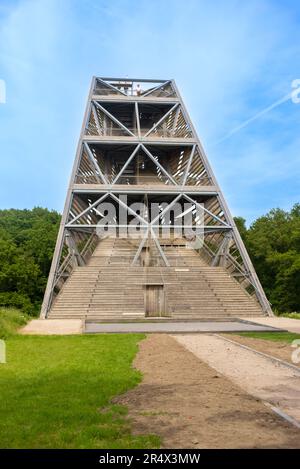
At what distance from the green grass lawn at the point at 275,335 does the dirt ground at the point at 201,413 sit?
589 centimetres

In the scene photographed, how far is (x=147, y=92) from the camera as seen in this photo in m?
41.7

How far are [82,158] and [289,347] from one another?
993 inches

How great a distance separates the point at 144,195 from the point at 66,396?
26.7m

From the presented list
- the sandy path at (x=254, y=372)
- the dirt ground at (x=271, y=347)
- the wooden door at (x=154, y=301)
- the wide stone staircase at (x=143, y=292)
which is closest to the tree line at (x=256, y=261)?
the wide stone staircase at (x=143, y=292)

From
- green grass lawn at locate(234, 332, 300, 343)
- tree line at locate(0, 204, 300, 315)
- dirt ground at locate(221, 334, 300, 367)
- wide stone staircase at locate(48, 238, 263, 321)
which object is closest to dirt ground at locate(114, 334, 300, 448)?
dirt ground at locate(221, 334, 300, 367)

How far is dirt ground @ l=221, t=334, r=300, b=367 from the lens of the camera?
10.4 metres

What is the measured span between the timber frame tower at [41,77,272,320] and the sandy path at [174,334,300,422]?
1115 centimetres

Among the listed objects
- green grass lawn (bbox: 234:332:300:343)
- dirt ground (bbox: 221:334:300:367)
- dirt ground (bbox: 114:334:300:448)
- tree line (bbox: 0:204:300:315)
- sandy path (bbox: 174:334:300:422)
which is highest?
tree line (bbox: 0:204:300:315)

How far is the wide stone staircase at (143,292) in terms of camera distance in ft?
74.3

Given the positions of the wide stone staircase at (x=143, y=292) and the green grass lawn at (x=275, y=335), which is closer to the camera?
the green grass lawn at (x=275, y=335)

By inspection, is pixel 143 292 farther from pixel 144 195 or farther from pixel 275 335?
pixel 275 335

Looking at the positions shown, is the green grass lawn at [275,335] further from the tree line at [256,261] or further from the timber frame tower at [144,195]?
the tree line at [256,261]

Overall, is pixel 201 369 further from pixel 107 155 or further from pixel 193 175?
pixel 107 155

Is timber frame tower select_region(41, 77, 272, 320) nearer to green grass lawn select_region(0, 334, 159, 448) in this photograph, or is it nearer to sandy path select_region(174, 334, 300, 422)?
sandy path select_region(174, 334, 300, 422)
